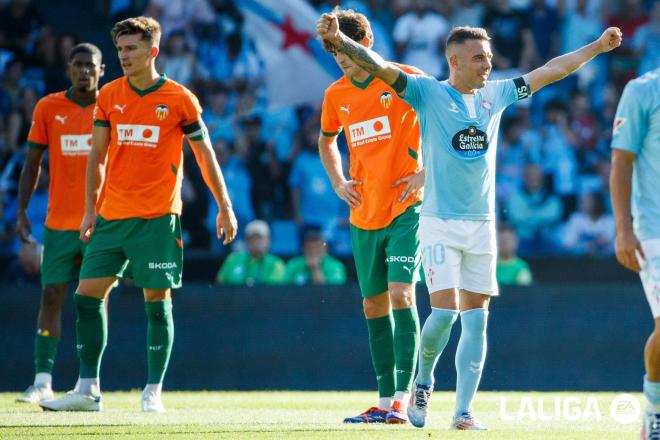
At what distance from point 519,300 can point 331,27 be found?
21.3 feet

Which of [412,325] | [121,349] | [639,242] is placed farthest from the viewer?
[121,349]

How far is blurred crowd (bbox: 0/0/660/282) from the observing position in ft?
52.8

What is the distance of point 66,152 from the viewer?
10.3m

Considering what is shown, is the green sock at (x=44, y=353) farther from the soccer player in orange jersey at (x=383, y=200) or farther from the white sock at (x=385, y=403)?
the white sock at (x=385, y=403)

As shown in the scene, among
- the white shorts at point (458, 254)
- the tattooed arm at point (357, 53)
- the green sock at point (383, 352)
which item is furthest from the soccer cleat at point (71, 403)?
the tattooed arm at point (357, 53)

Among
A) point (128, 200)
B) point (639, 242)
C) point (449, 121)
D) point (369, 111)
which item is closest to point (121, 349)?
point (128, 200)

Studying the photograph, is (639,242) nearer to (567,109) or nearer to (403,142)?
(403,142)

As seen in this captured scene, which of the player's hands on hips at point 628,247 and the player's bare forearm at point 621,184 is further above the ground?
the player's bare forearm at point 621,184

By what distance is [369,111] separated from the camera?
8.46m

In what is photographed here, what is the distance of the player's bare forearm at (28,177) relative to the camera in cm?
1051

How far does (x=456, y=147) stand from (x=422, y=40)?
1003 centimetres

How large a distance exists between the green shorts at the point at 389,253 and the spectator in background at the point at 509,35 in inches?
375

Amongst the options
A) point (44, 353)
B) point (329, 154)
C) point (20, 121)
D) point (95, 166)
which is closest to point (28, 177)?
point (44, 353)

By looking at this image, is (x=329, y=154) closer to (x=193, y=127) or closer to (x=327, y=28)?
(x=193, y=127)
